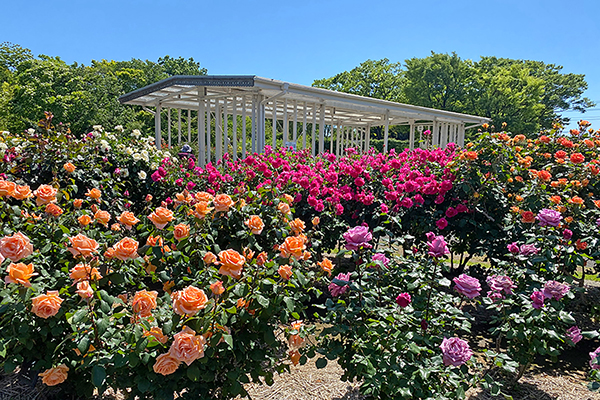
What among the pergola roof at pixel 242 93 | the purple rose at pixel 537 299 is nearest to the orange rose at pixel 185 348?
the purple rose at pixel 537 299

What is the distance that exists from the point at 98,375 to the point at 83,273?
441mm

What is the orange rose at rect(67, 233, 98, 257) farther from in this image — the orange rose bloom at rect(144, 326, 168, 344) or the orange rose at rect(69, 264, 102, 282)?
the orange rose bloom at rect(144, 326, 168, 344)

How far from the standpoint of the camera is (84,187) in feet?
14.5

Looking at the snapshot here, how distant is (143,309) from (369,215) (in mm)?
2699

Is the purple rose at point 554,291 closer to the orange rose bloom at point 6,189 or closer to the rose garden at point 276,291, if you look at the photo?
the rose garden at point 276,291

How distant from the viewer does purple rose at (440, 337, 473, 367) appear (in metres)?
1.86

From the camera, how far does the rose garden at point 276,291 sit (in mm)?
1712

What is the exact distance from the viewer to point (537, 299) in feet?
7.53

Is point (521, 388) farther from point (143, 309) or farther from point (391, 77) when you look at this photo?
point (391, 77)

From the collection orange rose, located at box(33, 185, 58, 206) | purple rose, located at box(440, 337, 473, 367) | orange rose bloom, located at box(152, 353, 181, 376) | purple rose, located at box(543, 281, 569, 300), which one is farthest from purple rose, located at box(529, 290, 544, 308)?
orange rose, located at box(33, 185, 58, 206)

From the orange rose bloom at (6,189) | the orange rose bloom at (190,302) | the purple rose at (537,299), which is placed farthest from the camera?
the purple rose at (537,299)

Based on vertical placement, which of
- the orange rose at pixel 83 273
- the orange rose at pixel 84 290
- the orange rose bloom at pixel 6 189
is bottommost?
the orange rose at pixel 84 290

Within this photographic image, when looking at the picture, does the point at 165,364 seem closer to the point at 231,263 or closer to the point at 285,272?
the point at 231,263

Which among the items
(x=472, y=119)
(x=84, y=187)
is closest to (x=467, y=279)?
(x=84, y=187)
